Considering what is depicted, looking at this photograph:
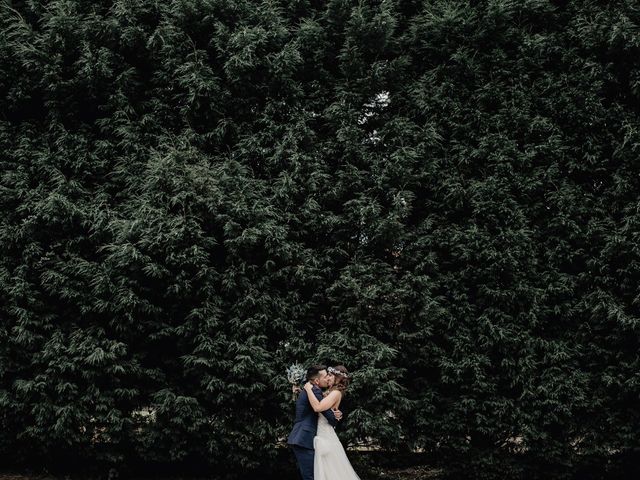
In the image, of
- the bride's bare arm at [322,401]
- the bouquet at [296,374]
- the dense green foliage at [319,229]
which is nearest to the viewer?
the bride's bare arm at [322,401]

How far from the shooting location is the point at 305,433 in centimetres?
646

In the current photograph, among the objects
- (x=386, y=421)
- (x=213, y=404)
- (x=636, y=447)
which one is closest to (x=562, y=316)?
(x=636, y=447)

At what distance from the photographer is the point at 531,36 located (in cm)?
860

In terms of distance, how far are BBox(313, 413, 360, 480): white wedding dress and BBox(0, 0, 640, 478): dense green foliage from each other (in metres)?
1.07

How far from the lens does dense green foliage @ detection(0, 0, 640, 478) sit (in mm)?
7754

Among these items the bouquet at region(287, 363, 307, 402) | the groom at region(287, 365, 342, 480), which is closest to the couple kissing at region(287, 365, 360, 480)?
the groom at region(287, 365, 342, 480)

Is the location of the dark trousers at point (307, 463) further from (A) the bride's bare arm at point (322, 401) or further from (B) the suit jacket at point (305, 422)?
(A) the bride's bare arm at point (322, 401)

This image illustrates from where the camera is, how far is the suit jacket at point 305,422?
6.46 metres

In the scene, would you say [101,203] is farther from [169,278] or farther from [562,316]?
[562,316]

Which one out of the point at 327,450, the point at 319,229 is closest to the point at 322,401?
the point at 327,450

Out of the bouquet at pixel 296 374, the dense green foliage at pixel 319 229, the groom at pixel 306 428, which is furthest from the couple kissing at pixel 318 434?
the bouquet at pixel 296 374

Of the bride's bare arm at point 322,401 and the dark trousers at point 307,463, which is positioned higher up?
the bride's bare arm at point 322,401

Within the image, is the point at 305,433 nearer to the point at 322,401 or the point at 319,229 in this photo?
the point at 322,401

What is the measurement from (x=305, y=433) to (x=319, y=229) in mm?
2992
